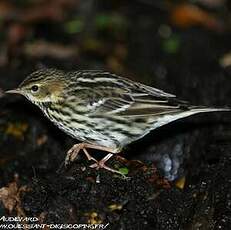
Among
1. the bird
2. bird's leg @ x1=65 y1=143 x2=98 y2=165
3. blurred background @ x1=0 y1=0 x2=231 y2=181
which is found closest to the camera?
the bird

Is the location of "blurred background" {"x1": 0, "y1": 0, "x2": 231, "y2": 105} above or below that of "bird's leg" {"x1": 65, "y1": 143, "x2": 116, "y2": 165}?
above

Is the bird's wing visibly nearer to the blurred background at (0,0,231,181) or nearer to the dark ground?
the dark ground

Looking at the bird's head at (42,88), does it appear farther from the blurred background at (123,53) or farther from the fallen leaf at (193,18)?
the fallen leaf at (193,18)

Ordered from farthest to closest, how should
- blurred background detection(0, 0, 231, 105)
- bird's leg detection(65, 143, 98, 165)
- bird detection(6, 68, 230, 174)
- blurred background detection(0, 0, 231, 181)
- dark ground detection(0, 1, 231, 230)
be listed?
blurred background detection(0, 0, 231, 105) < blurred background detection(0, 0, 231, 181) < bird's leg detection(65, 143, 98, 165) < bird detection(6, 68, 230, 174) < dark ground detection(0, 1, 231, 230)

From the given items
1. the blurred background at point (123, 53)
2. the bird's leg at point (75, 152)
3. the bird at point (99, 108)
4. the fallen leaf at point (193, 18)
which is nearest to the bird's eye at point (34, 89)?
the bird at point (99, 108)

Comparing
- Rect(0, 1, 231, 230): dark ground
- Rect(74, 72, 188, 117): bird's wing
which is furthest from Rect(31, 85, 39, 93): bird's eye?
Rect(0, 1, 231, 230): dark ground
